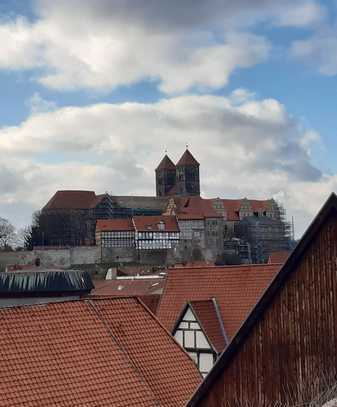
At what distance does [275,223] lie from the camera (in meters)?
140

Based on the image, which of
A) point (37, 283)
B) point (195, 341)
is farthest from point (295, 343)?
point (37, 283)

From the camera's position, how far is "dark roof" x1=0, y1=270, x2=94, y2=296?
19.7 meters

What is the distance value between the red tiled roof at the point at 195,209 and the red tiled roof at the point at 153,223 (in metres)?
3.30

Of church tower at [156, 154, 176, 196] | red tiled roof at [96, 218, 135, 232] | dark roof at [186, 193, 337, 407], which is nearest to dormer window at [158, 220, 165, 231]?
red tiled roof at [96, 218, 135, 232]

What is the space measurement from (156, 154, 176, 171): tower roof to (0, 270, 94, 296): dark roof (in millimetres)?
139304

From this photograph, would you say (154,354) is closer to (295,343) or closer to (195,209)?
(295,343)

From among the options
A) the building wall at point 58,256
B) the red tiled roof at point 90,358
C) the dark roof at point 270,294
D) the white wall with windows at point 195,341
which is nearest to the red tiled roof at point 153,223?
the building wall at point 58,256

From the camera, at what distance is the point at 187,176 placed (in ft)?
506

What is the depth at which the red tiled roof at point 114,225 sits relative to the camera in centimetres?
11869

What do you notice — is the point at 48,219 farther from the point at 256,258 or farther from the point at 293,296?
the point at 293,296

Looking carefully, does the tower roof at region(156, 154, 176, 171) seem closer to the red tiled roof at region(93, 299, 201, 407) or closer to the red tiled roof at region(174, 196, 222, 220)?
the red tiled roof at region(174, 196, 222, 220)

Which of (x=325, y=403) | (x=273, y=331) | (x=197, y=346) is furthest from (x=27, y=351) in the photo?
(x=197, y=346)

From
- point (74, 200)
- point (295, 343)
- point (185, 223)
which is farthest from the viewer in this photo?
point (74, 200)

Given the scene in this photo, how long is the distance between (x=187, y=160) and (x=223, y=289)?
134792 millimetres
